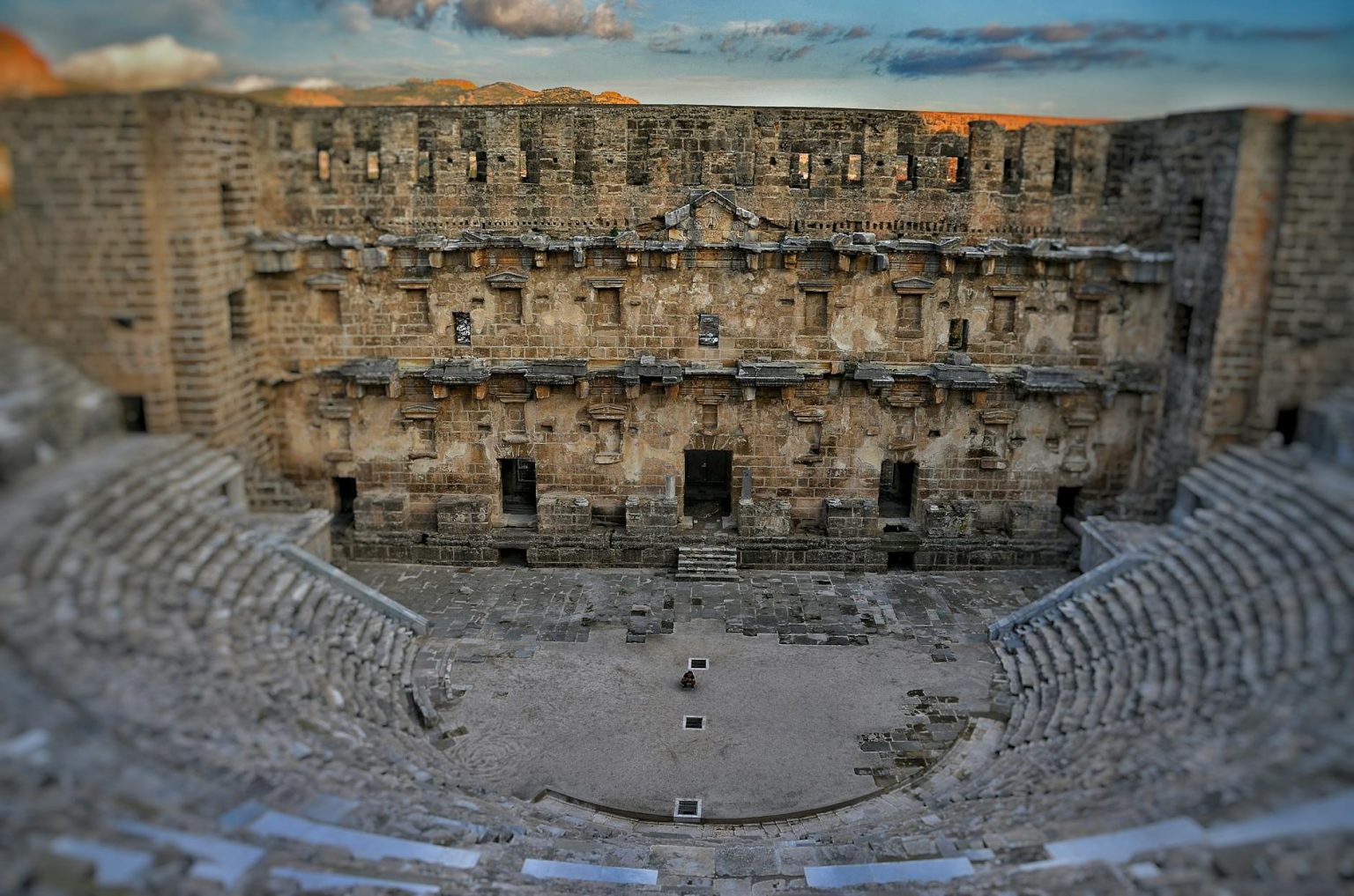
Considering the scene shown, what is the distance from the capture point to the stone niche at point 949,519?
62.0 ft

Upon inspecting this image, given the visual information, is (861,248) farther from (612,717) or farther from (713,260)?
(612,717)

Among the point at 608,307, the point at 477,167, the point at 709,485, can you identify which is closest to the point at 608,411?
the point at 608,307

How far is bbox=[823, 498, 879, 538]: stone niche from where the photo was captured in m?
18.9

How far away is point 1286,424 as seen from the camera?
14.3m

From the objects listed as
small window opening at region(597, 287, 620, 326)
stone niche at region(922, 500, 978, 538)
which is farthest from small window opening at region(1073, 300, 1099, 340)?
small window opening at region(597, 287, 620, 326)

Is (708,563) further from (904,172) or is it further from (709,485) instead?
(904,172)

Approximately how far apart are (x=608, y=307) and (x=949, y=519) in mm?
7248

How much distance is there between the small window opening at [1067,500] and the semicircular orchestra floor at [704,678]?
1362 mm

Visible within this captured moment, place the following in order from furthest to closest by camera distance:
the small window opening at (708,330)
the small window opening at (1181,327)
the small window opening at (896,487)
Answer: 1. the small window opening at (896,487)
2. the small window opening at (708,330)
3. the small window opening at (1181,327)

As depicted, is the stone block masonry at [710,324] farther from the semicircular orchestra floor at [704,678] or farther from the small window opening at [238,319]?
the semicircular orchestra floor at [704,678]

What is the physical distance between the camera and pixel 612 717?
46.8 ft

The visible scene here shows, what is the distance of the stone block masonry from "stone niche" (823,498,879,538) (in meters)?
0.07

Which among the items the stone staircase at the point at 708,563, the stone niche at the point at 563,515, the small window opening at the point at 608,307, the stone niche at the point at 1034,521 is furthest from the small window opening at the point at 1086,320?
the stone niche at the point at 563,515

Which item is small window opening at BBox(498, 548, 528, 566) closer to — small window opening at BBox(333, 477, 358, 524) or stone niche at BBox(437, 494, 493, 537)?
stone niche at BBox(437, 494, 493, 537)
